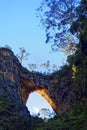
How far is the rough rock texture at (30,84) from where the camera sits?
2533 centimetres

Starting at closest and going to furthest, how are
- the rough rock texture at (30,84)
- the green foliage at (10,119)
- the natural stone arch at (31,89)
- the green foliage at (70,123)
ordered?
the green foliage at (70,123), the green foliage at (10,119), the rough rock texture at (30,84), the natural stone arch at (31,89)

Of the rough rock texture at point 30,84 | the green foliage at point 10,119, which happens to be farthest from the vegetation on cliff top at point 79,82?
the rough rock texture at point 30,84

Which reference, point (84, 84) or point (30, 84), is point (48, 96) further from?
point (84, 84)

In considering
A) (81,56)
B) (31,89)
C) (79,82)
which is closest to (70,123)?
(79,82)

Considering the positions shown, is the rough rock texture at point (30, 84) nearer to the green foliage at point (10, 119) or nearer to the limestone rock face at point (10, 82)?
the limestone rock face at point (10, 82)

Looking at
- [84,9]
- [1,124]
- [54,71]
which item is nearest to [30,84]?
[54,71]

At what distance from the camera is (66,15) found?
27.6 m

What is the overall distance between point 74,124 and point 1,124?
4.32m

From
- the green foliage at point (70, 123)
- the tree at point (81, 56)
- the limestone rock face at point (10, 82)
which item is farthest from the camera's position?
the limestone rock face at point (10, 82)

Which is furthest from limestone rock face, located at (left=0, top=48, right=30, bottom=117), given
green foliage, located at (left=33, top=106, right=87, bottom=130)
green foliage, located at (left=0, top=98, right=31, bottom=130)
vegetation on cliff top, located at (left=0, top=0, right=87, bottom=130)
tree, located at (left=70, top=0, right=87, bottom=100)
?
tree, located at (left=70, top=0, right=87, bottom=100)

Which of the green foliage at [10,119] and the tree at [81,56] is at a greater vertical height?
the tree at [81,56]

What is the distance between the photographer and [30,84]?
28.2 meters

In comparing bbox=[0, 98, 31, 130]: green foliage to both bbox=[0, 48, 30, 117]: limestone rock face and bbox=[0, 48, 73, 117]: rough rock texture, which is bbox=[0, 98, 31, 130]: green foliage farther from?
bbox=[0, 48, 73, 117]: rough rock texture

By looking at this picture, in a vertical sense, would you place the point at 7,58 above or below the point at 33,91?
above
